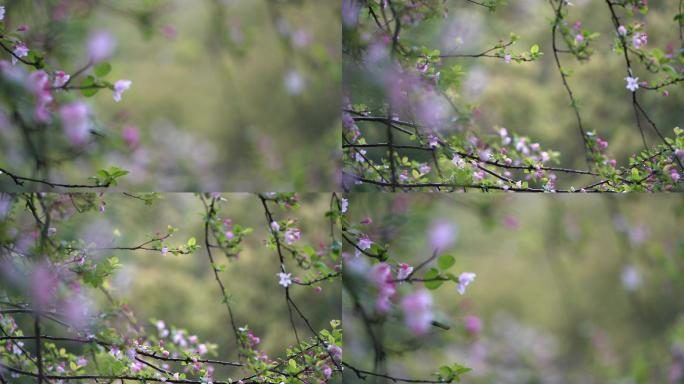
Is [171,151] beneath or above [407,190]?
above

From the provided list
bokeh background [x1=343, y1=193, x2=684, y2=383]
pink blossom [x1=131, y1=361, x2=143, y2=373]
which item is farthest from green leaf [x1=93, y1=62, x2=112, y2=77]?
bokeh background [x1=343, y1=193, x2=684, y2=383]

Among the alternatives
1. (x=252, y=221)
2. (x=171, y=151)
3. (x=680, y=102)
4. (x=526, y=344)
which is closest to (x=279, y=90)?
(x=171, y=151)

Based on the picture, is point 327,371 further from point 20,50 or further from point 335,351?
point 20,50

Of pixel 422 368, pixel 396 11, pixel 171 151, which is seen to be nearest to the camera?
pixel 396 11

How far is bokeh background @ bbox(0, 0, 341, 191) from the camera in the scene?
286 cm

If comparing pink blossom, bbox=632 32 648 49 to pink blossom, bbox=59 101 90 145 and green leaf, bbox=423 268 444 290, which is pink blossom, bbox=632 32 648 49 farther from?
pink blossom, bbox=59 101 90 145

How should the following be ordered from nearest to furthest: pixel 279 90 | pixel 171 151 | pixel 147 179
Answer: pixel 147 179, pixel 171 151, pixel 279 90

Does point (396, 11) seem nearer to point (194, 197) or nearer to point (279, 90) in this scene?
point (194, 197)

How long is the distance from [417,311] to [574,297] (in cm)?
93

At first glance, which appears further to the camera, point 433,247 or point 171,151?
point 171,151

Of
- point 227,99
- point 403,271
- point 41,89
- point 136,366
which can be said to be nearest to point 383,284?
point 403,271

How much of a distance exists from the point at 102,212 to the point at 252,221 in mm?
265

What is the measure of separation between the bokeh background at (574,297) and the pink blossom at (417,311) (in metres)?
0.27

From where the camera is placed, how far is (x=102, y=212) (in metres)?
1.08
